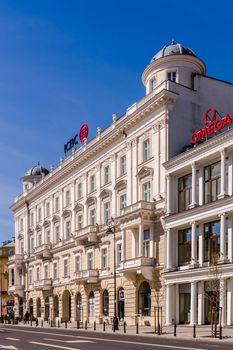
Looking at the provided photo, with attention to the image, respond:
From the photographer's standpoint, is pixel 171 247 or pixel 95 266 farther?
pixel 95 266

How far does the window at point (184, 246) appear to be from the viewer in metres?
44.7

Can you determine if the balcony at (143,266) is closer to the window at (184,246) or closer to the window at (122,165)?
the window at (184,246)

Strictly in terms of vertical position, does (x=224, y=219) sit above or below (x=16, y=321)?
above

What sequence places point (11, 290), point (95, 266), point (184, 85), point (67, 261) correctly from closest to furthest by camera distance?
point (184, 85), point (95, 266), point (67, 261), point (11, 290)

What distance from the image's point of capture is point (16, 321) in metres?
70.6

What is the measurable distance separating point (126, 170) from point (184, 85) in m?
9.99

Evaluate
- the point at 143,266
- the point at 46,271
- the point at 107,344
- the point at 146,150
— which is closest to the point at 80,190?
the point at 46,271

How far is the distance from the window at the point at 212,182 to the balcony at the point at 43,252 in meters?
35.2

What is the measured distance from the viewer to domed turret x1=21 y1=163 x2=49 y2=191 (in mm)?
89000

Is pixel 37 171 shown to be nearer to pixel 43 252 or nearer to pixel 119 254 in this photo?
pixel 43 252

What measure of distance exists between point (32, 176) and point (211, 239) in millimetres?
51640


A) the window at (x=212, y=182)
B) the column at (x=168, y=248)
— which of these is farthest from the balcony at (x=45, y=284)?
the window at (x=212, y=182)

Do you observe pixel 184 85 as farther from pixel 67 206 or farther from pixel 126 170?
pixel 67 206

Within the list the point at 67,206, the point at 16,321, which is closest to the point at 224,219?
the point at 67,206
